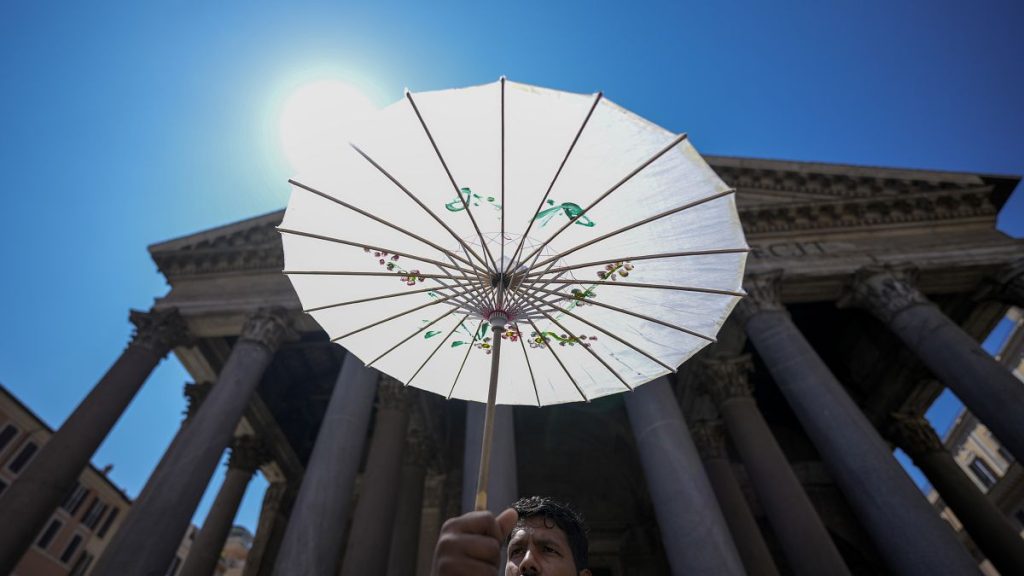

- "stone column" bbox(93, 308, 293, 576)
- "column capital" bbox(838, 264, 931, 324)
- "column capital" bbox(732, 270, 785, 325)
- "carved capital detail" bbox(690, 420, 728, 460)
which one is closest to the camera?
"stone column" bbox(93, 308, 293, 576)

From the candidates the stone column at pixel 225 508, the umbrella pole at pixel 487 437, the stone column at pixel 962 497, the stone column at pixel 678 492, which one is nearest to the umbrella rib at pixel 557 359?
the umbrella pole at pixel 487 437

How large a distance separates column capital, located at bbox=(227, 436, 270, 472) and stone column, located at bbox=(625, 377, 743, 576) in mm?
13051

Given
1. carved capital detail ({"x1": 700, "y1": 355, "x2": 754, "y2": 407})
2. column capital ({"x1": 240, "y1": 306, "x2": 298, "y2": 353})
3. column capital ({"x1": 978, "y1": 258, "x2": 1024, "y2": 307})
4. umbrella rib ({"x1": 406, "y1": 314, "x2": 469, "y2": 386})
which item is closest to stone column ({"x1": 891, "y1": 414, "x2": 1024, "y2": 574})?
column capital ({"x1": 978, "y1": 258, "x2": 1024, "y2": 307})

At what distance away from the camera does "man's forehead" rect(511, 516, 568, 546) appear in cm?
254

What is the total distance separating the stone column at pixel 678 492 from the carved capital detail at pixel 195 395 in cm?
1222

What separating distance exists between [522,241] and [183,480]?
27.4 ft

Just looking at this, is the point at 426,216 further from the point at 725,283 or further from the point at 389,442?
the point at 389,442

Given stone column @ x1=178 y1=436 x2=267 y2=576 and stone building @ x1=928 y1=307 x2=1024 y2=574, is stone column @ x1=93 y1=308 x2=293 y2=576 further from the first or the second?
stone building @ x1=928 y1=307 x2=1024 y2=574

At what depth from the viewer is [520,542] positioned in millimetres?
2529

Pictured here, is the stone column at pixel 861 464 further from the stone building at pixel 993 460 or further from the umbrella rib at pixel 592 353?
the stone building at pixel 993 460

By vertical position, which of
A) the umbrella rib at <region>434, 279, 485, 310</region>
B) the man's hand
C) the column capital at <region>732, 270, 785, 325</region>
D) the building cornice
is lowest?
the man's hand

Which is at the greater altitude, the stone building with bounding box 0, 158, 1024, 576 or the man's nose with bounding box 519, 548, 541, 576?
the stone building with bounding box 0, 158, 1024, 576

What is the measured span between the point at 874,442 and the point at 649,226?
743 cm

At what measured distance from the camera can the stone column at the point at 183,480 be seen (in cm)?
754
